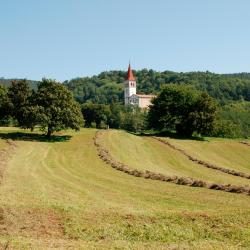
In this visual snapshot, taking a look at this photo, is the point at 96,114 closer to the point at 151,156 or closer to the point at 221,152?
the point at 221,152

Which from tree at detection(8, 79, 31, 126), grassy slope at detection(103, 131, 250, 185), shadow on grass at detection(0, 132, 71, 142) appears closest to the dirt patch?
grassy slope at detection(103, 131, 250, 185)

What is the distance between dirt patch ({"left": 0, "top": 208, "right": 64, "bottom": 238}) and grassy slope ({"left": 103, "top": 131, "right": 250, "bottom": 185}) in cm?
2188

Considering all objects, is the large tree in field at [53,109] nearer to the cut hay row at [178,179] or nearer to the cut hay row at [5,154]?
the cut hay row at [5,154]

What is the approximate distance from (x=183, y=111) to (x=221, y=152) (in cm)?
2572

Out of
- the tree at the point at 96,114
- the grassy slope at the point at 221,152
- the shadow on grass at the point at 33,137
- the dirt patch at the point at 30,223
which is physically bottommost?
the grassy slope at the point at 221,152

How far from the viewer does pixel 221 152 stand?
7112cm

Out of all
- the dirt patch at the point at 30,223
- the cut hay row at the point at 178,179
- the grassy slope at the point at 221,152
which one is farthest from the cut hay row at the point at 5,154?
the grassy slope at the point at 221,152

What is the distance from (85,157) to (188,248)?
36.4 meters

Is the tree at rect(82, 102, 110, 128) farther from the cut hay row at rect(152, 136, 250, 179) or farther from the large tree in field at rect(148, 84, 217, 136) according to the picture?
the cut hay row at rect(152, 136, 250, 179)

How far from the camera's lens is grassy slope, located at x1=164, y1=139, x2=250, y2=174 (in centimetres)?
6168

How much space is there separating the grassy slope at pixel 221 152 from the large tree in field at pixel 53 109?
1790 cm

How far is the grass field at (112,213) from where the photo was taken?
625 inches

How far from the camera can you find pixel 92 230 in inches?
677

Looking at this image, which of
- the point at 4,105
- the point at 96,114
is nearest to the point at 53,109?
the point at 4,105
